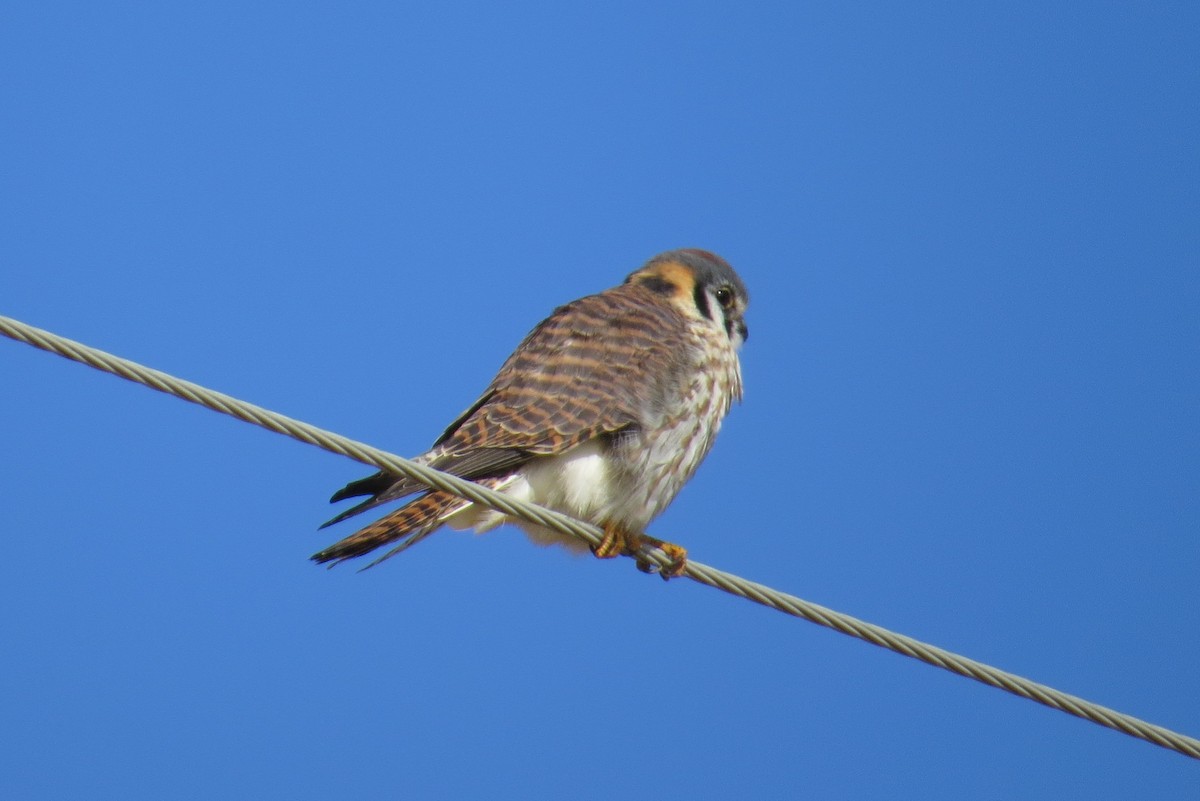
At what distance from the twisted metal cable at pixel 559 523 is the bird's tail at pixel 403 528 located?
57 cm

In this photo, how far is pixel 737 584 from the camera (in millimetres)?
3721

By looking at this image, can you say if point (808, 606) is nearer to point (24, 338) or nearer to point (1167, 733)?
point (1167, 733)

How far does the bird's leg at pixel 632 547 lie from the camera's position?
4613 mm

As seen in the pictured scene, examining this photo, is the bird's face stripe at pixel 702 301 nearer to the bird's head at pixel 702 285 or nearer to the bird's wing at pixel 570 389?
the bird's head at pixel 702 285

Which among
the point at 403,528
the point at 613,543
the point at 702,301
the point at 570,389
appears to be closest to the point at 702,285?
the point at 702,301

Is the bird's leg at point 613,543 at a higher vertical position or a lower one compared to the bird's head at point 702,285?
lower

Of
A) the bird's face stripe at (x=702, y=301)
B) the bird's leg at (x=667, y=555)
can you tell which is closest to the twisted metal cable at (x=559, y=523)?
the bird's leg at (x=667, y=555)

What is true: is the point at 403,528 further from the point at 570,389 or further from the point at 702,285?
the point at 702,285

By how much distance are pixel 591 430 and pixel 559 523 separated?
101 centimetres

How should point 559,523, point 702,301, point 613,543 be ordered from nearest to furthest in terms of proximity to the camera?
point 559,523 < point 613,543 < point 702,301

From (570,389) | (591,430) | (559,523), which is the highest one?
(570,389)

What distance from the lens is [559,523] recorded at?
3809 millimetres

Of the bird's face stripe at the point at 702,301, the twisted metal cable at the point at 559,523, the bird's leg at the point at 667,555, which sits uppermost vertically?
the bird's face stripe at the point at 702,301

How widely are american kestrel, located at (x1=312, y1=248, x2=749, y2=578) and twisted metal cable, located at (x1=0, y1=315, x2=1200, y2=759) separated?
26.8 inches
